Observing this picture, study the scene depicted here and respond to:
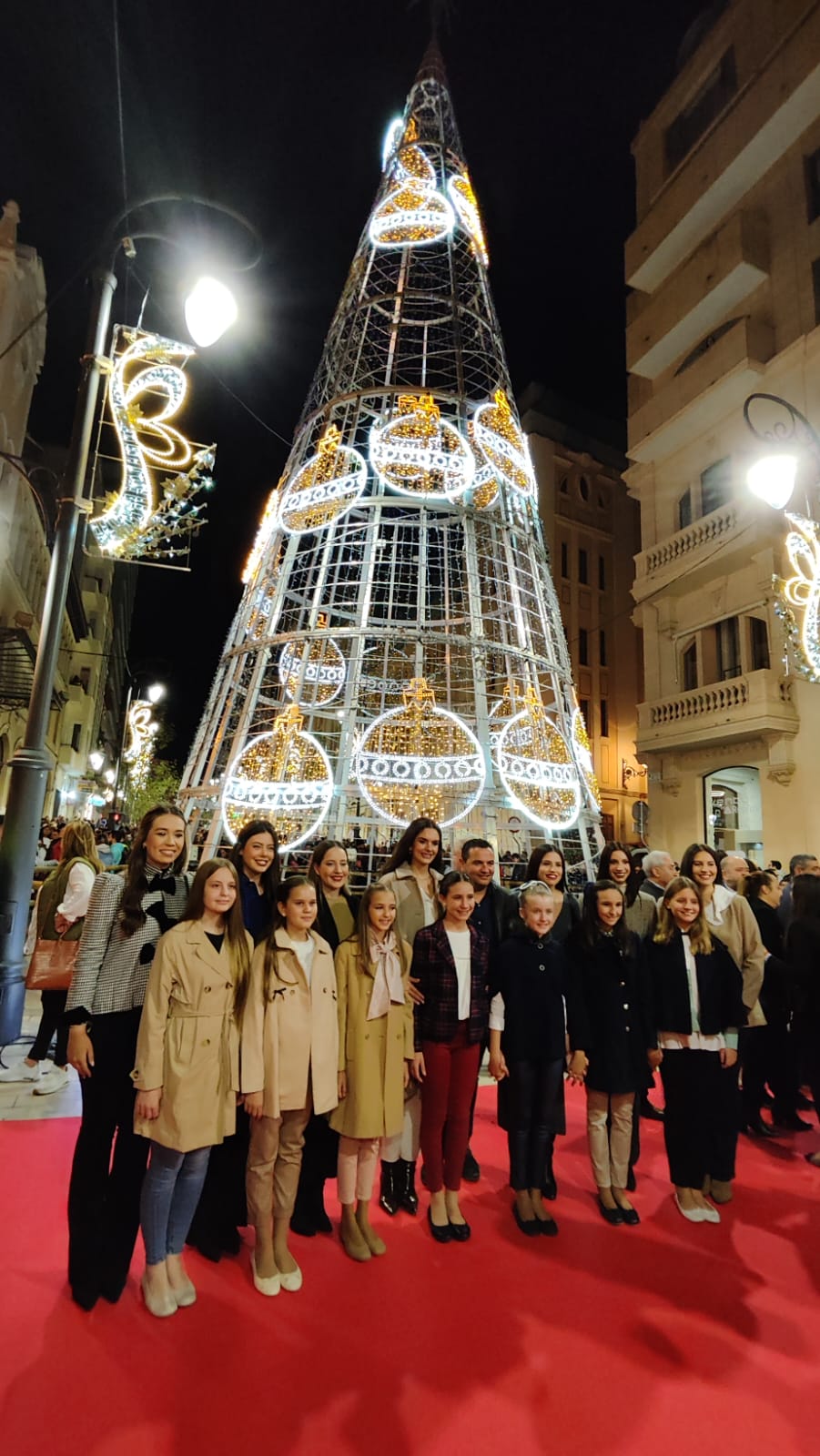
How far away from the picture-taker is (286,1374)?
2.48 m

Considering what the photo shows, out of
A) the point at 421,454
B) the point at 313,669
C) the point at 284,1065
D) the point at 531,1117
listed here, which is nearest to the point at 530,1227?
the point at 531,1117

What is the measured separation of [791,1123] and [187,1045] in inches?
185

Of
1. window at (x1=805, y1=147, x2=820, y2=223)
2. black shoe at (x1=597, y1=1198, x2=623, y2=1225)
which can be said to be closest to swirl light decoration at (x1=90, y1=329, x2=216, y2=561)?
black shoe at (x1=597, y1=1198, x2=623, y2=1225)

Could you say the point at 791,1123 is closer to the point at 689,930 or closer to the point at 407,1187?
the point at 689,930

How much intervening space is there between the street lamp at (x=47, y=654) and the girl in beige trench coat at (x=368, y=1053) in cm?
330

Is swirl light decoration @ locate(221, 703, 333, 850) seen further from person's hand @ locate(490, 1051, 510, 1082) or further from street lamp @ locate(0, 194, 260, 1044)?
person's hand @ locate(490, 1051, 510, 1082)

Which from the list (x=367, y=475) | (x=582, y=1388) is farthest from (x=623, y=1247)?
(x=367, y=475)

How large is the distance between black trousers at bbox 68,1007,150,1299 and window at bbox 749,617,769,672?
1614 cm

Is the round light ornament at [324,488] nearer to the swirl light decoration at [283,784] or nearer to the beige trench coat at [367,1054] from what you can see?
the swirl light decoration at [283,784]

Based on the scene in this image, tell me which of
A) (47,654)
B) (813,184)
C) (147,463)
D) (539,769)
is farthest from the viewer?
(813,184)

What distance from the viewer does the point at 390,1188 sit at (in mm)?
3791

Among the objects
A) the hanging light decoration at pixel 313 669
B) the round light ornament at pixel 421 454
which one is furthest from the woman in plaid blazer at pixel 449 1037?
the round light ornament at pixel 421 454

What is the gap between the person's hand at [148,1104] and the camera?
2.74 m

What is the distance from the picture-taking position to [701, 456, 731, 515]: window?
58.2 ft
